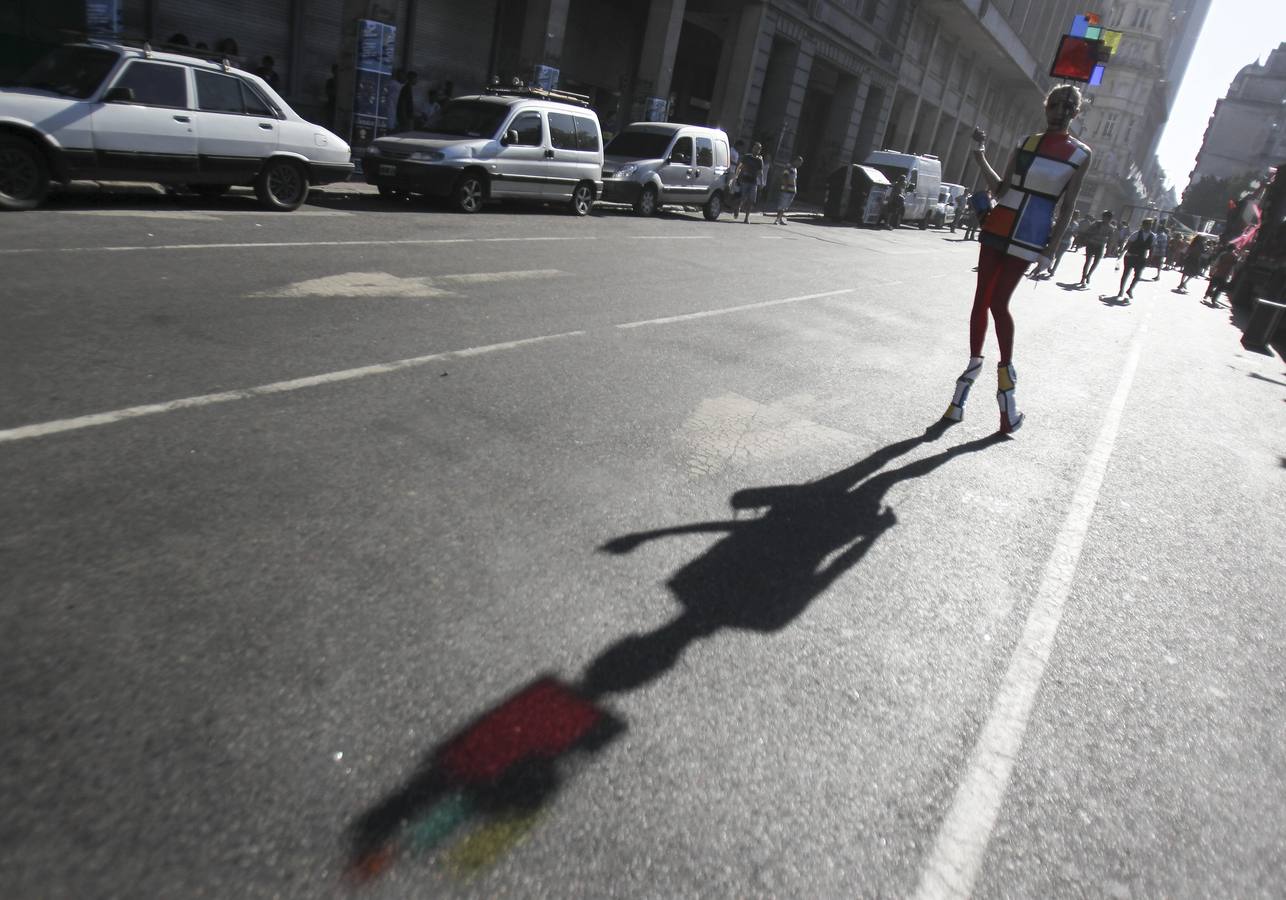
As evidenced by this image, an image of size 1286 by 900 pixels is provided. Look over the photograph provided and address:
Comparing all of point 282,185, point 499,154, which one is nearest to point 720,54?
point 499,154

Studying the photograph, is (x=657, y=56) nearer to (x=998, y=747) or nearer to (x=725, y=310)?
(x=725, y=310)

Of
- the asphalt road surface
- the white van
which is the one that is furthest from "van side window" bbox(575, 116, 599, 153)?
the white van

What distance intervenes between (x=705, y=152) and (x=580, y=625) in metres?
19.6

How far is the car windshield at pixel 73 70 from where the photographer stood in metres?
8.96

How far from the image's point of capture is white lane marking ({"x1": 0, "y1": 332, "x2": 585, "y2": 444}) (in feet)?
11.8

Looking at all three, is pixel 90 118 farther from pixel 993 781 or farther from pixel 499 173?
pixel 993 781

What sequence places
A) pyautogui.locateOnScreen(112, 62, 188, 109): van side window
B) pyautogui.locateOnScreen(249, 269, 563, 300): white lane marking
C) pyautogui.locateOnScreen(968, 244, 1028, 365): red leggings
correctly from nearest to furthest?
pyautogui.locateOnScreen(968, 244, 1028, 365): red leggings < pyautogui.locateOnScreen(249, 269, 563, 300): white lane marking < pyautogui.locateOnScreen(112, 62, 188, 109): van side window

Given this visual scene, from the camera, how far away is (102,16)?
14641 mm

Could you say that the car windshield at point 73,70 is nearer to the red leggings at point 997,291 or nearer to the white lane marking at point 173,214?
the white lane marking at point 173,214

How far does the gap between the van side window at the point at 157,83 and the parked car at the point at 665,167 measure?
9655mm

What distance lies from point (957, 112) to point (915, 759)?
2346 inches

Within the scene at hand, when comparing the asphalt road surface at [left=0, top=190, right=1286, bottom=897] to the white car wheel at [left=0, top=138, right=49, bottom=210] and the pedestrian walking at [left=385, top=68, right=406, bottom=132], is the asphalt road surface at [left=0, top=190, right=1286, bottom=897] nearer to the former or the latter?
the white car wheel at [left=0, top=138, right=49, bottom=210]

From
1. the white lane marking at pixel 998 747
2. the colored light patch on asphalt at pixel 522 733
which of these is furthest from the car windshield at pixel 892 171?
the colored light patch on asphalt at pixel 522 733

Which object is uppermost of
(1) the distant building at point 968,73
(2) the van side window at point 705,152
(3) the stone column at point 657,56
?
(1) the distant building at point 968,73
